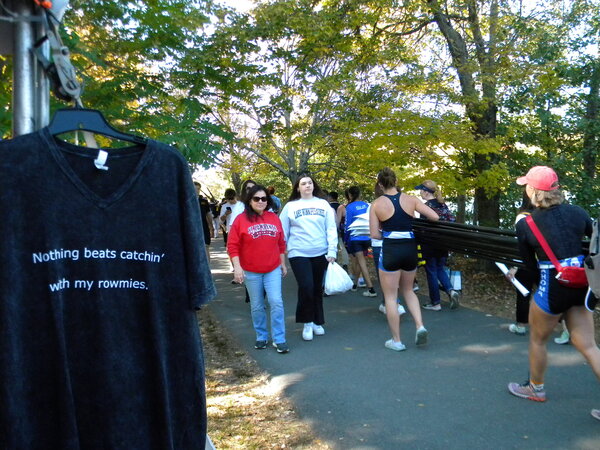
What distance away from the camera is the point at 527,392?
4.64m

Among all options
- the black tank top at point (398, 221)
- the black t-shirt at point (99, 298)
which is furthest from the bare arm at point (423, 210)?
the black t-shirt at point (99, 298)

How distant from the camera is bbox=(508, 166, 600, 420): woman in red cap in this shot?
394cm

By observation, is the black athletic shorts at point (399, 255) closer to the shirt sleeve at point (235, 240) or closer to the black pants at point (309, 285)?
the black pants at point (309, 285)

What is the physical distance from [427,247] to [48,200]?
704 cm

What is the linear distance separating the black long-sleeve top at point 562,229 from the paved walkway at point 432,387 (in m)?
1.36

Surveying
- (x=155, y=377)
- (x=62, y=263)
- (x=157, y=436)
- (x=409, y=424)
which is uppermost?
(x=62, y=263)

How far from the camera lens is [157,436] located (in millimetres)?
1883

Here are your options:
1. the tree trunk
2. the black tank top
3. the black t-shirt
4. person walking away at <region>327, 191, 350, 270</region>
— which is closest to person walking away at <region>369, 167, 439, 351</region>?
the black tank top

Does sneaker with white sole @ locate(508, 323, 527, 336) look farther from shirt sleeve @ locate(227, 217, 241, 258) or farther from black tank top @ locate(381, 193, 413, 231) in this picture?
shirt sleeve @ locate(227, 217, 241, 258)

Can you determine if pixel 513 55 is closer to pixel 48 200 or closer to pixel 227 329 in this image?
pixel 227 329

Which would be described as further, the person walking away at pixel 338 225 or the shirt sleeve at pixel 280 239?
the person walking away at pixel 338 225

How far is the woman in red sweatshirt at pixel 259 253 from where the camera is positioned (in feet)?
20.3

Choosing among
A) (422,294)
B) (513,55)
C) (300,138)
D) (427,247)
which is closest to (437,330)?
(427,247)

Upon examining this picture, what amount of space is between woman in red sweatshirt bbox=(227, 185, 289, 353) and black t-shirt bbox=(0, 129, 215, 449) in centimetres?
421
